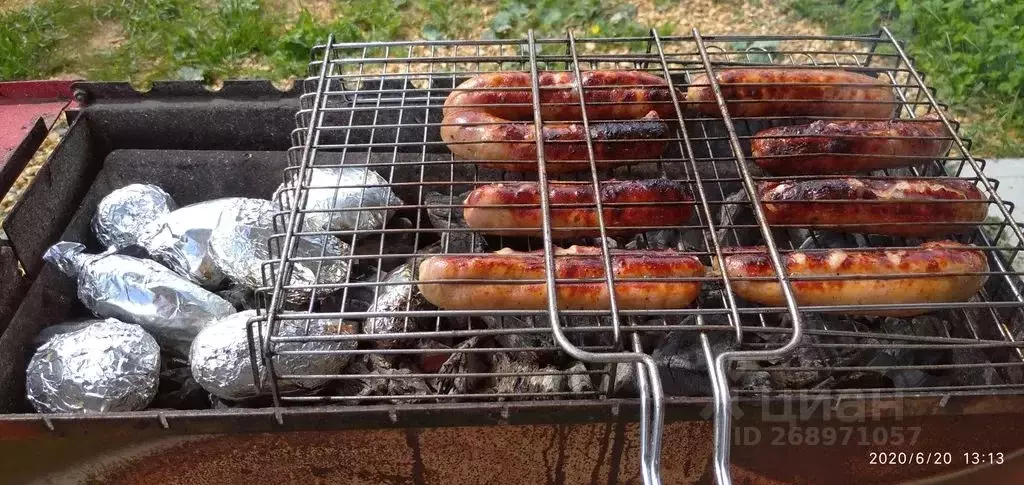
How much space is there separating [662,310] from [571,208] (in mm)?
530

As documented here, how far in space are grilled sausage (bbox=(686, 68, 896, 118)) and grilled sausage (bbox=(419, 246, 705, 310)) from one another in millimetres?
1006

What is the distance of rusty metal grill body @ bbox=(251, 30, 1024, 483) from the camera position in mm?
1925

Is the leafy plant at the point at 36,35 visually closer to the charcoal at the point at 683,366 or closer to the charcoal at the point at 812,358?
the charcoal at the point at 683,366

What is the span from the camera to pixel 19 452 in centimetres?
221

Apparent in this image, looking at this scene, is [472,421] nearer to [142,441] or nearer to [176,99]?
[142,441]

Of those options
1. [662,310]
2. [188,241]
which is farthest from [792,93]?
[188,241]

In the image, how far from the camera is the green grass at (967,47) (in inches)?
188

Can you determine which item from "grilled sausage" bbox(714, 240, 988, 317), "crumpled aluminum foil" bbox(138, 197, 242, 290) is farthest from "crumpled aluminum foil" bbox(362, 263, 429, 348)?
"grilled sausage" bbox(714, 240, 988, 317)

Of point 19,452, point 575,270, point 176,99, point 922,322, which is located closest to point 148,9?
point 176,99

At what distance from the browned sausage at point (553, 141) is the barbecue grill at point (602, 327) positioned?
94 millimetres

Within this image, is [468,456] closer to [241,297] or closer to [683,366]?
[683,366]

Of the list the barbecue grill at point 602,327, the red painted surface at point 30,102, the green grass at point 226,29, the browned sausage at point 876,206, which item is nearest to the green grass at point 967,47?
the green grass at point 226,29

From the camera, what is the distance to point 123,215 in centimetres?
301

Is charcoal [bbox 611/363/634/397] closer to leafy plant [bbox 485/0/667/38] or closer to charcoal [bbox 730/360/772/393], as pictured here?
charcoal [bbox 730/360/772/393]
